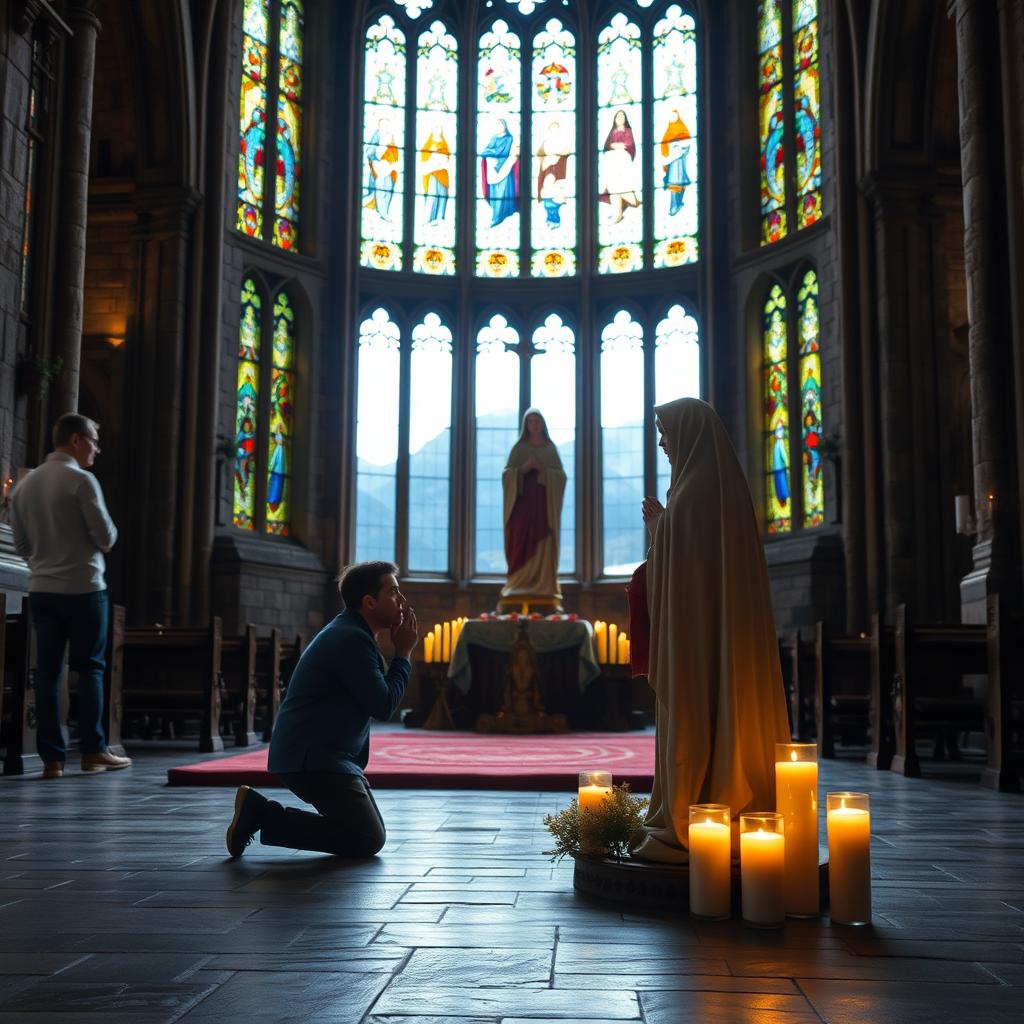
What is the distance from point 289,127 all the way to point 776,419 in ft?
23.2

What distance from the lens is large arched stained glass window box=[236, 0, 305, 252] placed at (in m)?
15.1

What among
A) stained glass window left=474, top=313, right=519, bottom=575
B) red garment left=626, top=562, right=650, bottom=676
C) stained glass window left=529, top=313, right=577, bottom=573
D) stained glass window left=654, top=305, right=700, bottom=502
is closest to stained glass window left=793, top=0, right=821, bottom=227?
stained glass window left=654, top=305, right=700, bottom=502

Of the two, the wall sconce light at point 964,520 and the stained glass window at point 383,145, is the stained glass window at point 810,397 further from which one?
the stained glass window at point 383,145

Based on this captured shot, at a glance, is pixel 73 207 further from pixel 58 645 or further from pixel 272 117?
pixel 272 117

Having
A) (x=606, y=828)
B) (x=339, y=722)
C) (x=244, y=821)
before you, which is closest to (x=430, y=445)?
(x=339, y=722)

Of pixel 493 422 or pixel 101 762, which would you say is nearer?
pixel 101 762

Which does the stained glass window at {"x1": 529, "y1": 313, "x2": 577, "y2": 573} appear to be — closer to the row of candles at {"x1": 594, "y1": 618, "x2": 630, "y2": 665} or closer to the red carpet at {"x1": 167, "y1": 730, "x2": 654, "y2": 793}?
the row of candles at {"x1": 594, "y1": 618, "x2": 630, "y2": 665}

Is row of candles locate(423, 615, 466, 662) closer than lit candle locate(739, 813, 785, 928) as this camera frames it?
No

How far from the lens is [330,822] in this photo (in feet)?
13.3

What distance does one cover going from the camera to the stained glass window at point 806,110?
14.7 metres

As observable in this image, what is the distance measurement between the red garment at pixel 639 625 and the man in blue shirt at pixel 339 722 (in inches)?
30.4

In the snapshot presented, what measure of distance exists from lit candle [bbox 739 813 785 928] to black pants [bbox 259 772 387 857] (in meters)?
1.49

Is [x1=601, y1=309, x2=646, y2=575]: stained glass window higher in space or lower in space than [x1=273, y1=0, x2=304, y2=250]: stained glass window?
lower

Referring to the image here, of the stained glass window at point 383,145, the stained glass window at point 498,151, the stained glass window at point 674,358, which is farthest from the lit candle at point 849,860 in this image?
the stained glass window at point 498,151
